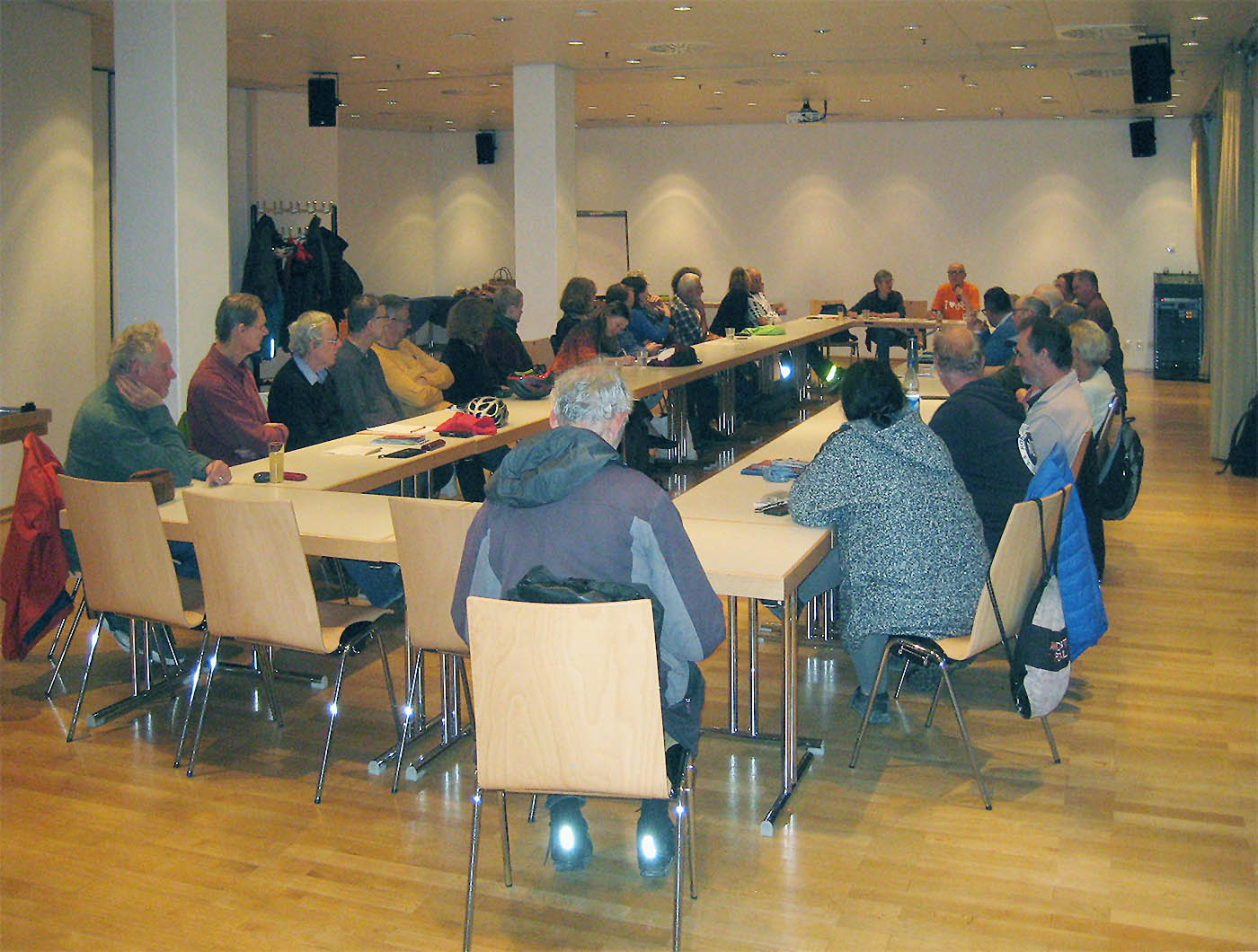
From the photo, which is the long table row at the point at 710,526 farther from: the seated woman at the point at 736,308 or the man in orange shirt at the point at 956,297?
the man in orange shirt at the point at 956,297

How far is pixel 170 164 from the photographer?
675 centimetres

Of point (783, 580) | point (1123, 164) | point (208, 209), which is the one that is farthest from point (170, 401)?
point (1123, 164)

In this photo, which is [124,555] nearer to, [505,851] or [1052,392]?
[505,851]

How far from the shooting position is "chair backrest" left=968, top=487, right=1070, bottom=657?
12.0ft

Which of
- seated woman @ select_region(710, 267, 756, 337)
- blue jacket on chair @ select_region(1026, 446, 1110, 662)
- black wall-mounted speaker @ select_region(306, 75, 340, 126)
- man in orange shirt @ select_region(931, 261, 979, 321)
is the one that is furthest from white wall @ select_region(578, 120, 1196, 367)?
blue jacket on chair @ select_region(1026, 446, 1110, 662)

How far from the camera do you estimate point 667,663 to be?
302 centimetres

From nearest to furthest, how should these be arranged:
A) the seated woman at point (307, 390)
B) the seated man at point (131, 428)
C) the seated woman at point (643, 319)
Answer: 1. the seated man at point (131, 428)
2. the seated woman at point (307, 390)
3. the seated woman at point (643, 319)

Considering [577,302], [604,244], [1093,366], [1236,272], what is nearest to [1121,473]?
[1093,366]

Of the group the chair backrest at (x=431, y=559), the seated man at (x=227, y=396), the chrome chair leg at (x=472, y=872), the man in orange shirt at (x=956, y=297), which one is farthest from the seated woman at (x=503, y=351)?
the man in orange shirt at (x=956, y=297)

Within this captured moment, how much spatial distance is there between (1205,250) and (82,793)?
12818mm

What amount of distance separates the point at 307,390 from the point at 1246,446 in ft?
21.0

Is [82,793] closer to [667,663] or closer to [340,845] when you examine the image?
[340,845]

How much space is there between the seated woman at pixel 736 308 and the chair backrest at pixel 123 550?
26.3ft

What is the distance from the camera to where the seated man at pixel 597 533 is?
2908 mm
